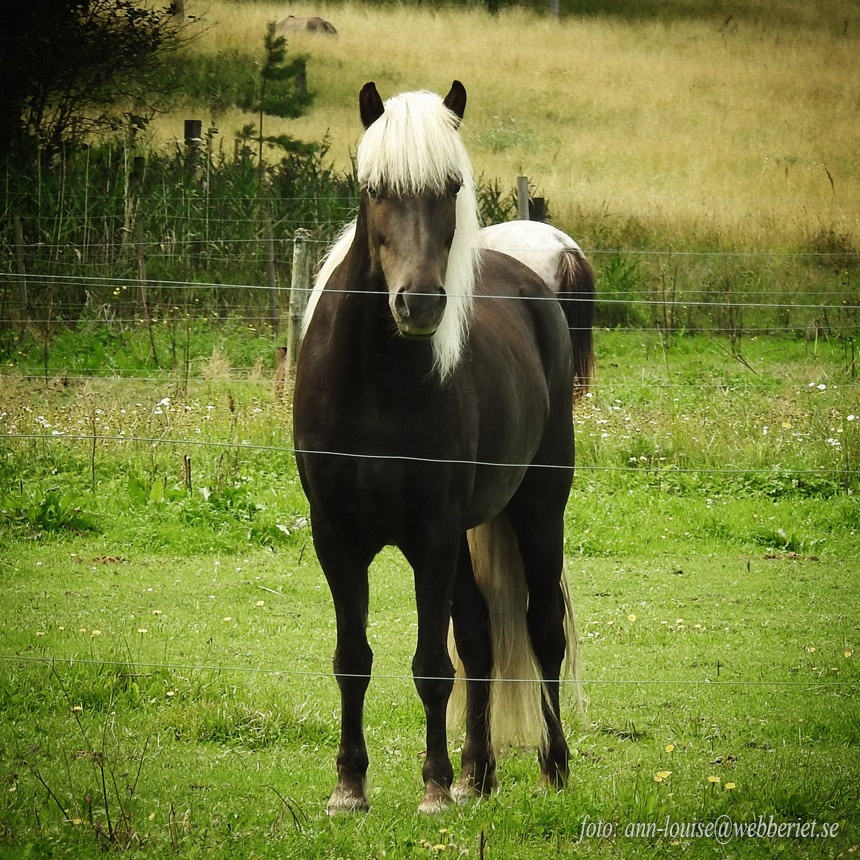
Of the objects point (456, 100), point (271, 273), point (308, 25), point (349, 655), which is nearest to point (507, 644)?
point (349, 655)

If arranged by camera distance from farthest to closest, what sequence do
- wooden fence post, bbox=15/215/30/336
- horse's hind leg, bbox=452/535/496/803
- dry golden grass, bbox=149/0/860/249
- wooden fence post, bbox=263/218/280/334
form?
dry golden grass, bbox=149/0/860/249 < wooden fence post, bbox=263/218/280/334 < wooden fence post, bbox=15/215/30/336 < horse's hind leg, bbox=452/535/496/803

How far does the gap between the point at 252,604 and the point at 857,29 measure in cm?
1816

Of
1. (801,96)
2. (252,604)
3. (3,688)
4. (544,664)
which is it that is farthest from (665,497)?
(801,96)

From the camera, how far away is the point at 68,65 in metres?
14.8

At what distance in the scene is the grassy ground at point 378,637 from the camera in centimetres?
367

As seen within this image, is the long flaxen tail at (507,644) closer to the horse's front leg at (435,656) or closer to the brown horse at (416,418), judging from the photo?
the brown horse at (416,418)

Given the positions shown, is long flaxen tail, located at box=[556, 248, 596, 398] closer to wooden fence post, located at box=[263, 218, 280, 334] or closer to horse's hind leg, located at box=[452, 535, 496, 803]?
wooden fence post, located at box=[263, 218, 280, 334]

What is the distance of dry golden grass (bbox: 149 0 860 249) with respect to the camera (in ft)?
59.8

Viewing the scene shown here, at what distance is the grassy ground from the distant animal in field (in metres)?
14.2

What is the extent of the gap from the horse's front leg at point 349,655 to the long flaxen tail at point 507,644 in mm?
603

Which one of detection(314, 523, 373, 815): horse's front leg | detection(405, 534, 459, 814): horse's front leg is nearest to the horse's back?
detection(405, 534, 459, 814): horse's front leg

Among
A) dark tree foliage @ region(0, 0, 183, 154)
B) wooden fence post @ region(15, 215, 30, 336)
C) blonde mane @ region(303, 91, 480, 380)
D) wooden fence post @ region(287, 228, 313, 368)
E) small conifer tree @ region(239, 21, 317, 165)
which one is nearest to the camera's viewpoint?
blonde mane @ region(303, 91, 480, 380)

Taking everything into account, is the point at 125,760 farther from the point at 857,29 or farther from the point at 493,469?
the point at 857,29

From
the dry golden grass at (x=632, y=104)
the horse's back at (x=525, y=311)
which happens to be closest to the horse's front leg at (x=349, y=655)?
the horse's back at (x=525, y=311)
